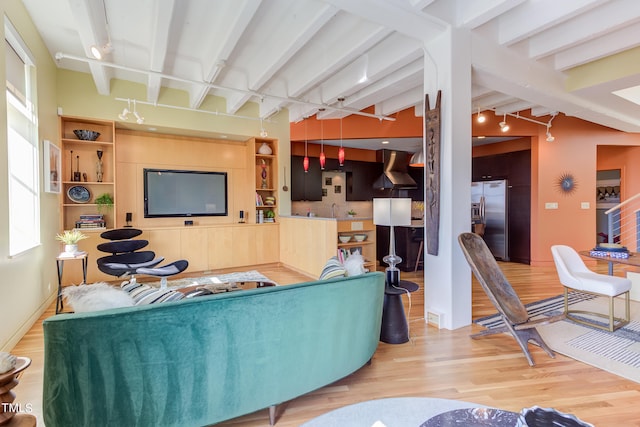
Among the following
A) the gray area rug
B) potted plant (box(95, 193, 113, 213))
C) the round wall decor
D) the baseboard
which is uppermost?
the round wall decor

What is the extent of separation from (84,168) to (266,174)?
2926 mm

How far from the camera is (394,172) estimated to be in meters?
7.84

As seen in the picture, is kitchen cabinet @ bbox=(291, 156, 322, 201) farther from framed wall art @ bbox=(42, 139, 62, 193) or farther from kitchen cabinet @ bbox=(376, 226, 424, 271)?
framed wall art @ bbox=(42, 139, 62, 193)

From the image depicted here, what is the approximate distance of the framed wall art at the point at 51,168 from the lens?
3.65 metres

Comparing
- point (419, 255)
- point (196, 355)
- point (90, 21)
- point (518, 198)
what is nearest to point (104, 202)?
point (90, 21)

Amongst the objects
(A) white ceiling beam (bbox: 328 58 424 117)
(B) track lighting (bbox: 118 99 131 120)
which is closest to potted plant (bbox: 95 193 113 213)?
(B) track lighting (bbox: 118 99 131 120)

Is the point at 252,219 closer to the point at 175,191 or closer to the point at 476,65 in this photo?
the point at 175,191

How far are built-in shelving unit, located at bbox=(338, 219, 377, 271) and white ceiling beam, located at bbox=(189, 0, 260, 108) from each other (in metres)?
2.58

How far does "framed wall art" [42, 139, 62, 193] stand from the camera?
3650 mm

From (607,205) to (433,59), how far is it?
25.1ft

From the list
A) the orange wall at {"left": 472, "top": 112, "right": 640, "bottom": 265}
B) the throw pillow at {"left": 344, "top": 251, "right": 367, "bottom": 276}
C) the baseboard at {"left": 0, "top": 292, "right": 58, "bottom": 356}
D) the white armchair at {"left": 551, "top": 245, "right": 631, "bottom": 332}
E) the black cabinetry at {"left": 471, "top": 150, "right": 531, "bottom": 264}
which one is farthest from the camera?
the black cabinetry at {"left": 471, "top": 150, "right": 531, "bottom": 264}

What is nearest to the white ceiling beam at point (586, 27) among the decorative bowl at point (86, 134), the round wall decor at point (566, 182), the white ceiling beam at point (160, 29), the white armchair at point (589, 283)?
the white armchair at point (589, 283)

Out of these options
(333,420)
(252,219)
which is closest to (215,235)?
(252,219)

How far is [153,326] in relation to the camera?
1.46 m
